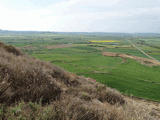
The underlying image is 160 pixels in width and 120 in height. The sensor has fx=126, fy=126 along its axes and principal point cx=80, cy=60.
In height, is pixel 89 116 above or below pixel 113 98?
above

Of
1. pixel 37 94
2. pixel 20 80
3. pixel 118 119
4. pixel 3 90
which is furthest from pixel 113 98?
pixel 3 90

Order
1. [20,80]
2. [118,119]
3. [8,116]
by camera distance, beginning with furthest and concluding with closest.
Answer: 1. [20,80]
2. [118,119]
3. [8,116]

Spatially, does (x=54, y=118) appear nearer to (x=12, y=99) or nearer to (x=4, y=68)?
Result: (x=12, y=99)

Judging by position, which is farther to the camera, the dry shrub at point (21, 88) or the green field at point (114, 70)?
the green field at point (114, 70)

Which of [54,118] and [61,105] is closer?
[54,118]

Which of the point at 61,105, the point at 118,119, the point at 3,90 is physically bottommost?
the point at 118,119

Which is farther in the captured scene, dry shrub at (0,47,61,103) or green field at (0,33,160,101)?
green field at (0,33,160,101)

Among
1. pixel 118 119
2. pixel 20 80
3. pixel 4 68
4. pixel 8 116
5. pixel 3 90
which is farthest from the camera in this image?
pixel 4 68

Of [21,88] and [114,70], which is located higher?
[21,88]

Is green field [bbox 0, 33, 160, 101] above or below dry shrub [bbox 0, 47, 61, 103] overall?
below

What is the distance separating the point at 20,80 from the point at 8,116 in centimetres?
243

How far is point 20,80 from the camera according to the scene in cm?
488

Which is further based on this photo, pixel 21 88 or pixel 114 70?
pixel 114 70

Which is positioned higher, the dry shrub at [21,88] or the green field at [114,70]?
the dry shrub at [21,88]
